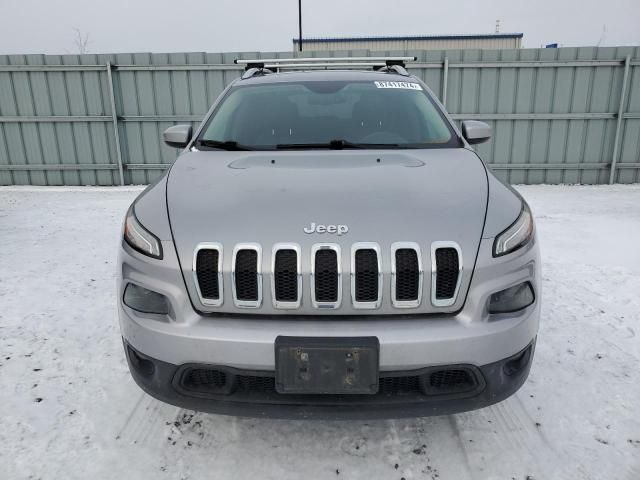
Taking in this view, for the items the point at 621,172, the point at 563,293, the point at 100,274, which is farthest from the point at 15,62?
the point at 621,172

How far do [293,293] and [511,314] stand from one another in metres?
0.80

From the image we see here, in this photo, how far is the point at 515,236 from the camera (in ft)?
5.76

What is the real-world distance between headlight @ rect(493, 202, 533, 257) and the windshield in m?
0.82

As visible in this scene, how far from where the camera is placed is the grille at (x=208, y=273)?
162 centimetres

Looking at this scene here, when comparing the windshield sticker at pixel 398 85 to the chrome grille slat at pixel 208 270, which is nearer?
the chrome grille slat at pixel 208 270

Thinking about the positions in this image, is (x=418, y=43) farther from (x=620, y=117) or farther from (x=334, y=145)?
(x=334, y=145)

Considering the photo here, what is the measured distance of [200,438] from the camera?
201 cm

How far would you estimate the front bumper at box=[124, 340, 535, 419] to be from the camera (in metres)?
1.59

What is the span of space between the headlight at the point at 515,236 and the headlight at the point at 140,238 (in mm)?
1241

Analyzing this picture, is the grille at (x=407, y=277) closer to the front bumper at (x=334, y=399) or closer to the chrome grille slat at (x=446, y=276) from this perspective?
the chrome grille slat at (x=446, y=276)

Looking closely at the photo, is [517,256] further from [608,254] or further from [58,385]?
[608,254]

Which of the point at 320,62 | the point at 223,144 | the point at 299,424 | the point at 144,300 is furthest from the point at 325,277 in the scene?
the point at 320,62

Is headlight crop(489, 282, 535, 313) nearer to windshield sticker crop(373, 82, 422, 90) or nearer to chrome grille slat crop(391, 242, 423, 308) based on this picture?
chrome grille slat crop(391, 242, 423, 308)

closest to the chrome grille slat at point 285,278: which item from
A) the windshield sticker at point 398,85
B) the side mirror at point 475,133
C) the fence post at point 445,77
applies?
the side mirror at point 475,133
